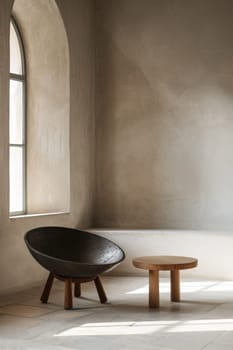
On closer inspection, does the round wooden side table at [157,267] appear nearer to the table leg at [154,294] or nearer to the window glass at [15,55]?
the table leg at [154,294]

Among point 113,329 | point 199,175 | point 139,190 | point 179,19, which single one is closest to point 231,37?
point 179,19

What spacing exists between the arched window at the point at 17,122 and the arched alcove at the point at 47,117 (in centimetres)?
6

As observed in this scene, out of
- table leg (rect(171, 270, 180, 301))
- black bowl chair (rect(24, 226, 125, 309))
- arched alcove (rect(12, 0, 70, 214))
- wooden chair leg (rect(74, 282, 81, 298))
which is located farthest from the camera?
arched alcove (rect(12, 0, 70, 214))

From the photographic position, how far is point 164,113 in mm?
7953

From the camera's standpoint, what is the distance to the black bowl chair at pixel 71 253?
558 cm

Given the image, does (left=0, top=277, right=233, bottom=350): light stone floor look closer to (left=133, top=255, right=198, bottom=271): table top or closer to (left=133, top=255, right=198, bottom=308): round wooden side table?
(left=133, top=255, right=198, bottom=308): round wooden side table

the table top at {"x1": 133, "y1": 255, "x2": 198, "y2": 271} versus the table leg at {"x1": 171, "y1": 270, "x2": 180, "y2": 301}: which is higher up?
the table top at {"x1": 133, "y1": 255, "x2": 198, "y2": 271}

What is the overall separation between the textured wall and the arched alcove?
77 cm

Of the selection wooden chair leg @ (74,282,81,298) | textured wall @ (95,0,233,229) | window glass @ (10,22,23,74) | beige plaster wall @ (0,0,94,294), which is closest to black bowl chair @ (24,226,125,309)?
wooden chair leg @ (74,282,81,298)

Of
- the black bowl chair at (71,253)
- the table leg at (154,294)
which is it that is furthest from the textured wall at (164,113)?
the table leg at (154,294)

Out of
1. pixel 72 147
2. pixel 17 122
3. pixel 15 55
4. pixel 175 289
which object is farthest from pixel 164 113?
pixel 175 289

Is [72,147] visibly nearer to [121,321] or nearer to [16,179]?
[16,179]

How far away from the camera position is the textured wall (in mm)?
7676

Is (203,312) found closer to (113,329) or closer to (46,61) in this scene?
(113,329)
